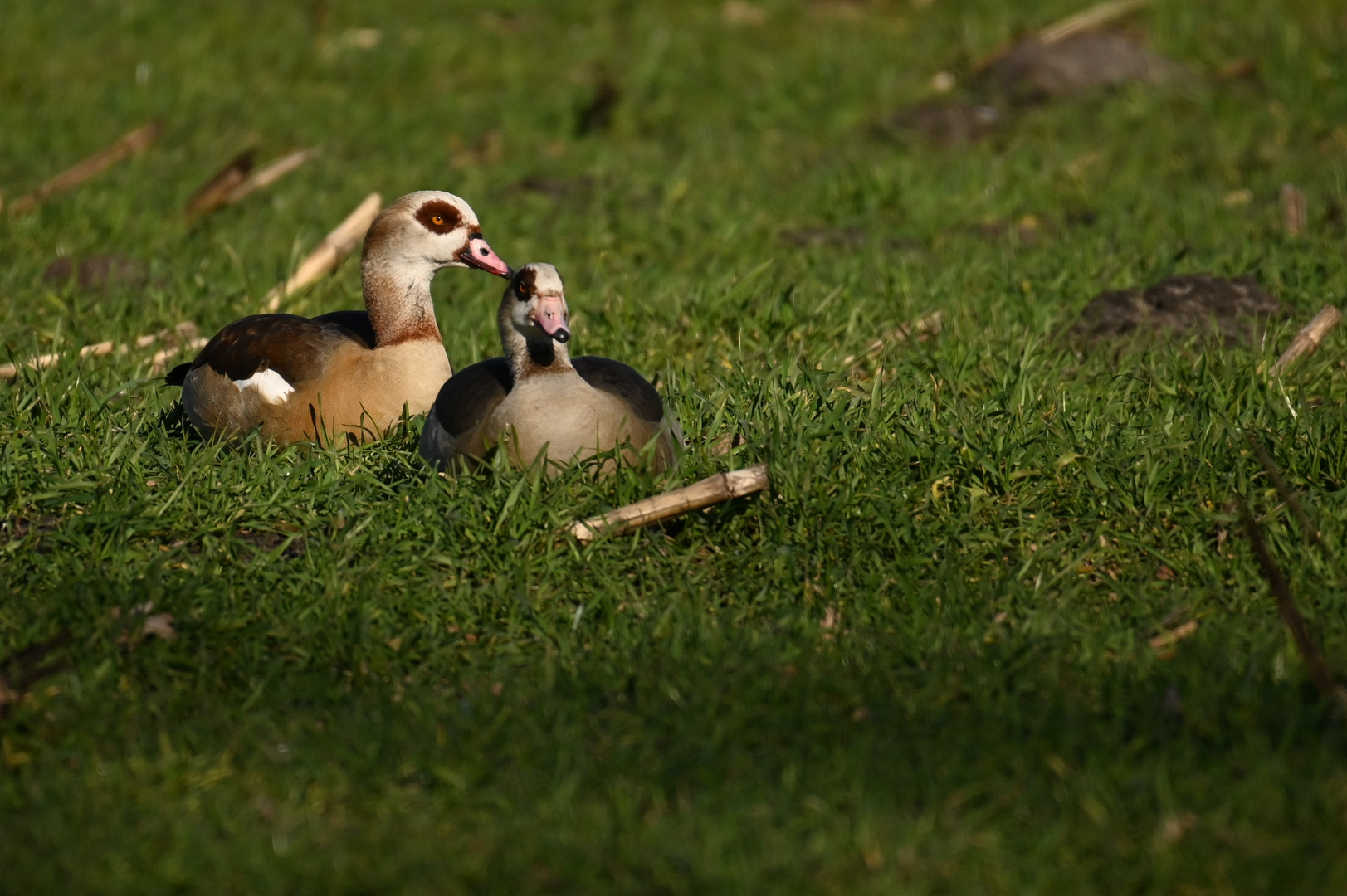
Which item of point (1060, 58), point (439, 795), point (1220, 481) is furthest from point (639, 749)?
point (1060, 58)

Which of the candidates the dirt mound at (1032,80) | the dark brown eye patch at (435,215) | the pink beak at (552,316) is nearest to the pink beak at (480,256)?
the dark brown eye patch at (435,215)

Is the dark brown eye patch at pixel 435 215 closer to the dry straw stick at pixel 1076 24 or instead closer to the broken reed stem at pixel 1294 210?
the broken reed stem at pixel 1294 210

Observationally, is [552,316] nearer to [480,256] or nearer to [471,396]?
[471,396]

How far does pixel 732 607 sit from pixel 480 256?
1927 millimetres

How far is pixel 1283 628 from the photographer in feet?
12.7

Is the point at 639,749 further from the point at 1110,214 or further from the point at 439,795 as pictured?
the point at 1110,214

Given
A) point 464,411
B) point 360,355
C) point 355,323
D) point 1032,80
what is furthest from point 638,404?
point 1032,80

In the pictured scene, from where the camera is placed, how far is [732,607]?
4.16 metres

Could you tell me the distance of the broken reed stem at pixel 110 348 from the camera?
18.7ft

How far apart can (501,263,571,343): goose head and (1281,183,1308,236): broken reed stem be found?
4324mm

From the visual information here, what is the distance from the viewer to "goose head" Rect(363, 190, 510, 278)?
5.46 meters

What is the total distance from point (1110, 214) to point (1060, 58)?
9.10 feet

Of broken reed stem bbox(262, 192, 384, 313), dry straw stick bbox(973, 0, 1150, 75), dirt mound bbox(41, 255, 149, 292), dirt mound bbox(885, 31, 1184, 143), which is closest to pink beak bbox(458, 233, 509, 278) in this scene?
broken reed stem bbox(262, 192, 384, 313)

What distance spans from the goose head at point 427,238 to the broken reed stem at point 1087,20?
6298 millimetres
